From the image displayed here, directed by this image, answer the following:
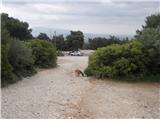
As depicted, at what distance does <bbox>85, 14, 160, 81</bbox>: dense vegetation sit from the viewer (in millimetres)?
21016

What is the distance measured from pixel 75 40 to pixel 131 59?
3061cm

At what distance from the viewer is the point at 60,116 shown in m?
11.4

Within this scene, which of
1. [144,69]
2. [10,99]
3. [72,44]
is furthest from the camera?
[72,44]

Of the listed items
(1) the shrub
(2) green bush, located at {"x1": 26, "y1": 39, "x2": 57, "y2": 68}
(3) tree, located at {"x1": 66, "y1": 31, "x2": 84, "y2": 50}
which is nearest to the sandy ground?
(1) the shrub

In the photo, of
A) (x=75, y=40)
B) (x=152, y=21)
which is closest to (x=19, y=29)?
(x=75, y=40)

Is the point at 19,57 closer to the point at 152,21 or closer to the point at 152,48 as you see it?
the point at 152,48

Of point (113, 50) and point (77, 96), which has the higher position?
point (113, 50)

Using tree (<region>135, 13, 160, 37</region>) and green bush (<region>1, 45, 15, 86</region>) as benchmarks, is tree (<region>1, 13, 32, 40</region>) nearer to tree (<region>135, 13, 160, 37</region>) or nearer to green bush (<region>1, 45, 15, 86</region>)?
tree (<region>135, 13, 160, 37</region>)

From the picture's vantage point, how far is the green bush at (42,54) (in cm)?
2765

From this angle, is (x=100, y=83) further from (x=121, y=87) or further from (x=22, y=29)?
(x=22, y=29)

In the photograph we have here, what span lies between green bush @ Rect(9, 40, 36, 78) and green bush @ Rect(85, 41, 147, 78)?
3.96 metres

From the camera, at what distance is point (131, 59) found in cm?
2123

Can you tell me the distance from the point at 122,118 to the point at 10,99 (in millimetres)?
4132

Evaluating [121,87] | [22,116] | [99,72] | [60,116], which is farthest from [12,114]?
[99,72]
